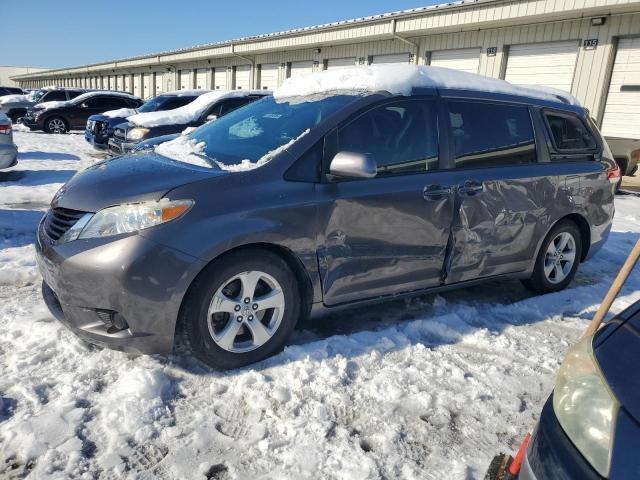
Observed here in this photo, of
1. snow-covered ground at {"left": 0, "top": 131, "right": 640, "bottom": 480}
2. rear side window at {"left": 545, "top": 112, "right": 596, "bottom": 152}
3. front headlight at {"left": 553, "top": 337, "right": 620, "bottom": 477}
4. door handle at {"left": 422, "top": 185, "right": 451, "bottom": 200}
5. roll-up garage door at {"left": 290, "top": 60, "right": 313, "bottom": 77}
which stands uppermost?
roll-up garage door at {"left": 290, "top": 60, "right": 313, "bottom": 77}

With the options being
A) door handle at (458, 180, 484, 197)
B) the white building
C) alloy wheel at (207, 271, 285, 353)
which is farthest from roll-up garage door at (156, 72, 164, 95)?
alloy wheel at (207, 271, 285, 353)

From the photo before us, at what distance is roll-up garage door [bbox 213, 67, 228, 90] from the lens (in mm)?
25641

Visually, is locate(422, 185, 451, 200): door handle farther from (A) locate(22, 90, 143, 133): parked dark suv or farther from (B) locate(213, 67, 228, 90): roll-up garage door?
(B) locate(213, 67, 228, 90): roll-up garage door

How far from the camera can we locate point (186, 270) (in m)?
2.64

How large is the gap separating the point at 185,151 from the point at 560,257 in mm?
3337

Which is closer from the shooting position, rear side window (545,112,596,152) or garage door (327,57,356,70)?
rear side window (545,112,596,152)

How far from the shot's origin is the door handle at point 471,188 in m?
3.61

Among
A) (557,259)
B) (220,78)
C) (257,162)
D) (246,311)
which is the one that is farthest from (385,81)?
(220,78)

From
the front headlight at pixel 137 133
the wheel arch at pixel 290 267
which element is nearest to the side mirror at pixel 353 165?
the wheel arch at pixel 290 267

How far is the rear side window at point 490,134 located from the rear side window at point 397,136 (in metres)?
0.23

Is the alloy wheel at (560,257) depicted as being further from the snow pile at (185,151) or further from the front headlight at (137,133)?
the front headlight at (137,133)

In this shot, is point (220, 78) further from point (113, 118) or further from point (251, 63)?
point (113, 118)

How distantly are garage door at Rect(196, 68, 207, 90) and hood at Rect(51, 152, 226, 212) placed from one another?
25.8m

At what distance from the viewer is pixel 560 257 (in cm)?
457
